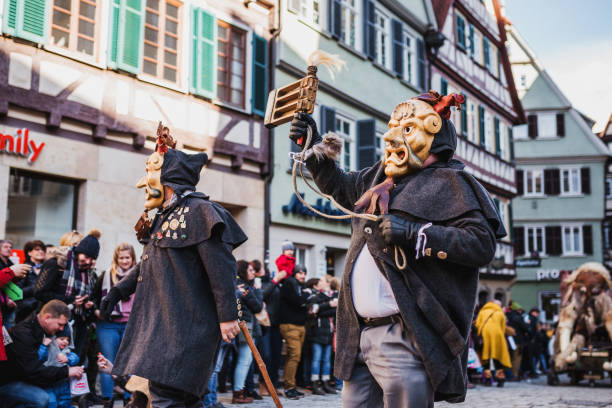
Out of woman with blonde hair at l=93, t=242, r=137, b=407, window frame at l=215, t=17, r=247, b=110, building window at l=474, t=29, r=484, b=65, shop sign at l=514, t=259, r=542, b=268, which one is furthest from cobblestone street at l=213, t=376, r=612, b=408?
shop sign at l=514, t=259, r=542, b=268

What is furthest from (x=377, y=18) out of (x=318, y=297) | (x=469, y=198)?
(x=469, y=198)

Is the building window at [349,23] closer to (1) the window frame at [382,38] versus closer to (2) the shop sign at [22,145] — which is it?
(1) the window frame at [382,38]

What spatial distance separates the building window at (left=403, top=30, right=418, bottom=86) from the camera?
21.2 meters

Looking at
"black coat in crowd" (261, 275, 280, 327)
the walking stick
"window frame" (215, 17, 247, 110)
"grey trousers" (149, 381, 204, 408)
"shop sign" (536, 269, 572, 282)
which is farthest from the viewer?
"shop sign" (536, 269, 572, 282)

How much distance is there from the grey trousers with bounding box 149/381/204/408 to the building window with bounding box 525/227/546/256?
35.4m

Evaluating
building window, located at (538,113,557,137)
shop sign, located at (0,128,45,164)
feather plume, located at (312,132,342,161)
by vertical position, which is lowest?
feather plume, located at (312,132,342,161)

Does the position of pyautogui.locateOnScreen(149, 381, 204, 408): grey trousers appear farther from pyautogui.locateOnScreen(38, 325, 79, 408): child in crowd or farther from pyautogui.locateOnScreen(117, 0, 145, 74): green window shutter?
pyautogui.locateOnScreen(117, 0, 145, 74): green window shutter

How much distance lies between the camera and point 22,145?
10422 mm

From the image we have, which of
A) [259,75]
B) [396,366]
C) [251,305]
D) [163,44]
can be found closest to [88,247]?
[251,305]

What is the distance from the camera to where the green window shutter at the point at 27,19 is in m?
10.4

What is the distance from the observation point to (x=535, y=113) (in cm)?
3816

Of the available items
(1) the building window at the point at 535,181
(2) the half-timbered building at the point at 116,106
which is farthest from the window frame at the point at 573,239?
(2) the half-timbered building at the point at 116,106

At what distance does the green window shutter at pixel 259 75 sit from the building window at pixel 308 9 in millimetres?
1365

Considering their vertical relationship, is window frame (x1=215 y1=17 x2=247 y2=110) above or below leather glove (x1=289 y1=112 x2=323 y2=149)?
above
